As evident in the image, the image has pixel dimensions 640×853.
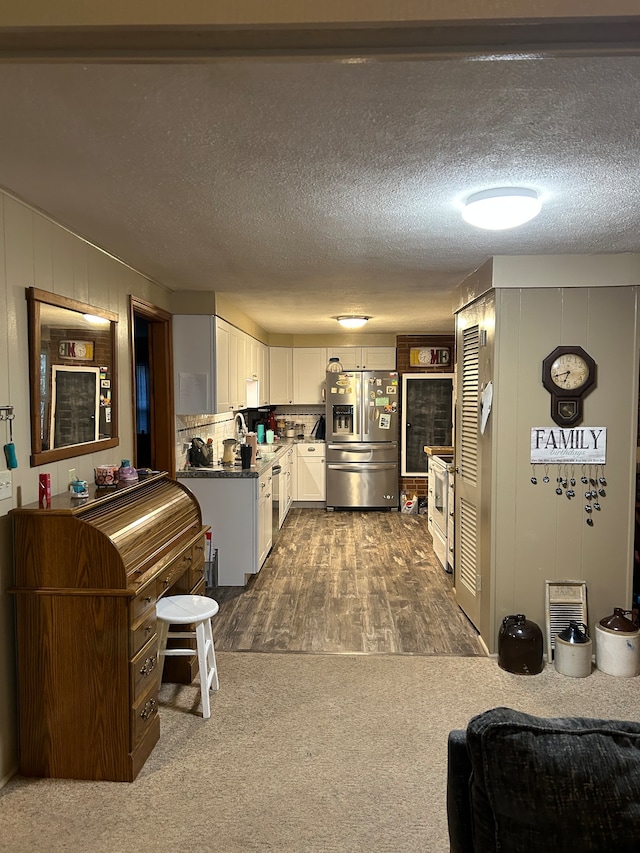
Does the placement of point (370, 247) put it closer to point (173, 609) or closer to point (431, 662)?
point (173, 609)

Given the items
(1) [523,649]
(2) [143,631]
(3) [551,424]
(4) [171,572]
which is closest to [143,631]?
(2) [143,631]

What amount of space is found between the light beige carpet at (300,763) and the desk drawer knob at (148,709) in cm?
19

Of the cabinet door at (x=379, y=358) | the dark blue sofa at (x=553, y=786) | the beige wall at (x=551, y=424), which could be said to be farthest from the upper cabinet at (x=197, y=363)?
the dark blue sofa at (x=553, y=786)

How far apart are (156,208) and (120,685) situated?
1.97 m

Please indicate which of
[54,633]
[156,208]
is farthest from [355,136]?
[54,633]

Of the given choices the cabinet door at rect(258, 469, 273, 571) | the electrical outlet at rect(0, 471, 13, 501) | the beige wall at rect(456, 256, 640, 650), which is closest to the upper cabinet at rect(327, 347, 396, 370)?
the cabinet door at rect(258, 469, 273, 571)

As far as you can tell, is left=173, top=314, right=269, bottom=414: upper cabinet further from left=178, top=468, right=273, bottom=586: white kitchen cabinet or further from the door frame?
left=178, top=468, right=273, bottom=586: white kitchen cabinet

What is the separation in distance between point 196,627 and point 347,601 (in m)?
1.83

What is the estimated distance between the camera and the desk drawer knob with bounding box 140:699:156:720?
2527 mm

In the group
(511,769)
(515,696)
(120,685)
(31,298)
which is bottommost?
(515,696)

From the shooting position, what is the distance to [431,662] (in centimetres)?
350

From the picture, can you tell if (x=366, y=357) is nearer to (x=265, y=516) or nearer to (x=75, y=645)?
(x=265, y=516)

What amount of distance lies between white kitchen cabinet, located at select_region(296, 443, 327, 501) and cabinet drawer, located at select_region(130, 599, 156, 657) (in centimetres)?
529

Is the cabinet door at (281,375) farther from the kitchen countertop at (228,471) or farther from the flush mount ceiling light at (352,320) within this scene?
the kitchen countertop at (228,471)
